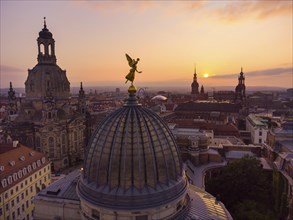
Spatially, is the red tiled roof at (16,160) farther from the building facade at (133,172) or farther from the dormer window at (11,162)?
the building facade at (133,172)

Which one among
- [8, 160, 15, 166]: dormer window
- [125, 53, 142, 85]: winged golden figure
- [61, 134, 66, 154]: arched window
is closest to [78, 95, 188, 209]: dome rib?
[125, 53, 142, 85]: winged golden figure

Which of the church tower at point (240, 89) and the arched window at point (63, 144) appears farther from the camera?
the church tower at point (240, 89)

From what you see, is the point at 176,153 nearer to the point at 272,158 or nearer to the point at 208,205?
the point at 208,205

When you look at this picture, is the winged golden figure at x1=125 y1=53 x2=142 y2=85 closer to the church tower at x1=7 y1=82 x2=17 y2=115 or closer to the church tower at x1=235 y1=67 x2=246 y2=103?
the church tower at x1=7 y1=82 x2=17 y2=115

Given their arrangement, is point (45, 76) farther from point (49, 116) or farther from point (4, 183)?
point (4, 183)

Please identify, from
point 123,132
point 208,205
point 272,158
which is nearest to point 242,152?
point 272,158

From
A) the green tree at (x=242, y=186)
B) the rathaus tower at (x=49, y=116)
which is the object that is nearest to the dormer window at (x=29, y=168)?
the rathaus tower at (x=49, y=116)
